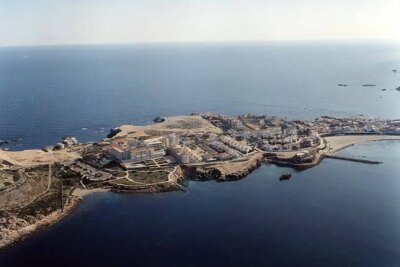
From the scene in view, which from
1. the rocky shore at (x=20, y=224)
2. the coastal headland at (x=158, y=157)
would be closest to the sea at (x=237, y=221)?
the rocky shore at (x=20, y=224)

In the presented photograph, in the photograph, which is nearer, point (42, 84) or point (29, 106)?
point (29, 106)

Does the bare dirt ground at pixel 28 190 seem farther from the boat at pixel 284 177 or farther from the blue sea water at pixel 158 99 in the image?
the boat at pixel 284 177

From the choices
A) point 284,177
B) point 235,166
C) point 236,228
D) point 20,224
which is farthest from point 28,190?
point 284,177

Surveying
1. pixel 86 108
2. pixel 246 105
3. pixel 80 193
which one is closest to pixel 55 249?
pixel 80 193

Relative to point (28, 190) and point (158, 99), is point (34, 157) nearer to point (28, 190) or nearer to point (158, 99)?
point (28, 190)

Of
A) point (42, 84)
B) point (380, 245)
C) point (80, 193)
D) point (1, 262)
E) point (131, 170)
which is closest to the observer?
point (1, 262)

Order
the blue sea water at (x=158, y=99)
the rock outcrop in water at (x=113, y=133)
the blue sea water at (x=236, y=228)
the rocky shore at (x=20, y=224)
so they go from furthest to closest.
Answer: the blue sea water at (x=158, y=99), the rock outcrop in water at (x=113, y=133), the rocky shore at (x=20, y=224), the blue sea water at (x=236, y=228)

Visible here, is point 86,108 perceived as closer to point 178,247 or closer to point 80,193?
point 80,193
